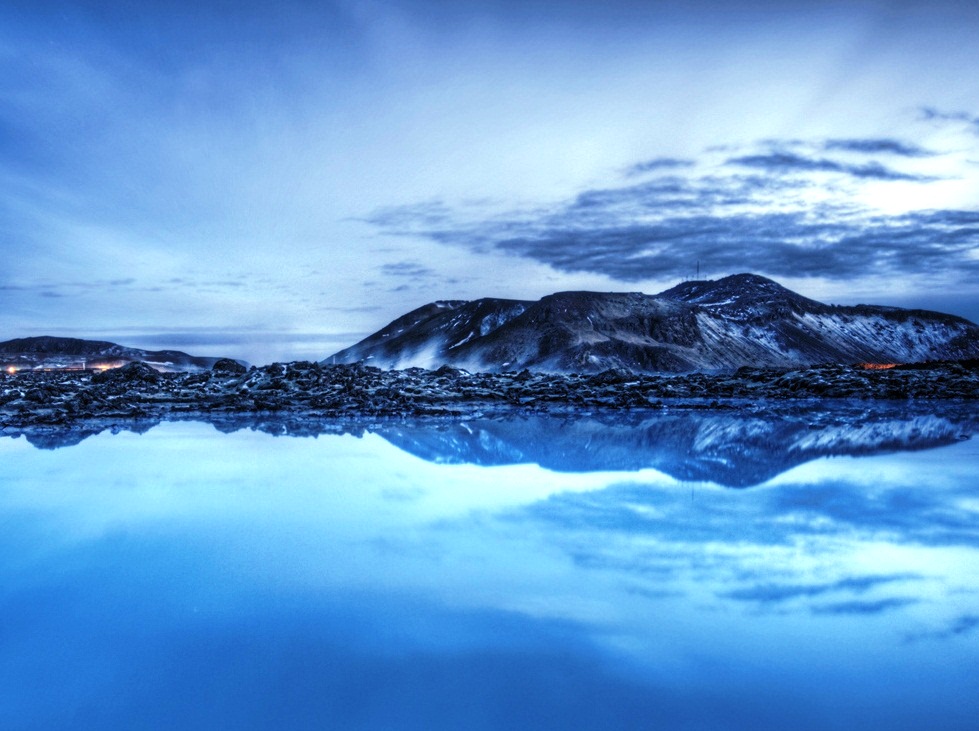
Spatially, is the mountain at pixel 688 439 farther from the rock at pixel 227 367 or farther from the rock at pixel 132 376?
the rock at pixel 132 376

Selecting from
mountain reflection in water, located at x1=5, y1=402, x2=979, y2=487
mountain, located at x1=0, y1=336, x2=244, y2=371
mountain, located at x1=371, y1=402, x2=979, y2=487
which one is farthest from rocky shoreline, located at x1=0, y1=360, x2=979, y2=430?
mountain, located at x1=0, y1=336, x2=244, y2=371

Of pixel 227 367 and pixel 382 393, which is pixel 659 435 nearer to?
pixel 382 393

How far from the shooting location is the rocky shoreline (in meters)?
14.5

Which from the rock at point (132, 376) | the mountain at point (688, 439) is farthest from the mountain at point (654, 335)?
the mountain at point (688, 439)

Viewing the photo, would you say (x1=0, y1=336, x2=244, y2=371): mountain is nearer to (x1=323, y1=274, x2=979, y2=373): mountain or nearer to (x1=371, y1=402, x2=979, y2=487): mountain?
(x1=323, y1=274, x2=979, y2=373): mountain

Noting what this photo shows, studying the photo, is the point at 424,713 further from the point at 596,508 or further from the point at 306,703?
the point at 596,508

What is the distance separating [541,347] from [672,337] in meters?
12.1

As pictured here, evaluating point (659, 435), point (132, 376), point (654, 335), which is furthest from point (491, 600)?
point (654, 335)

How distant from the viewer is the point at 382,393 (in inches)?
673

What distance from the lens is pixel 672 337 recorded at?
55625 millimetres

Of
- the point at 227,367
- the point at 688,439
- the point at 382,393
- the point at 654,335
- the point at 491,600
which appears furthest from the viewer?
the point at 654,335

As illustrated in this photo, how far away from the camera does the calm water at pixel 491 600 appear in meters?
2.53

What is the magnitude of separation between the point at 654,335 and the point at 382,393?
40.3 metres

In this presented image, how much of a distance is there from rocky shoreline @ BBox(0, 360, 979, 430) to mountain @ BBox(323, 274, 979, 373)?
844 inches
